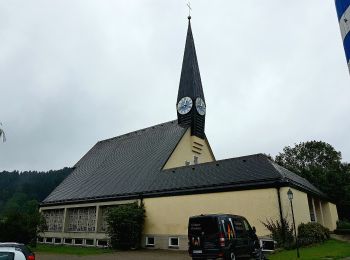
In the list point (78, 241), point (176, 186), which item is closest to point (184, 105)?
point (176, 186)

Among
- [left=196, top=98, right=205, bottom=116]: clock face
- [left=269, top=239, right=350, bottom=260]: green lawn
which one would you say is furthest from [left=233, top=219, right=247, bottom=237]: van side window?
[left=196, top=98, right=205, bottom=116]: clock face

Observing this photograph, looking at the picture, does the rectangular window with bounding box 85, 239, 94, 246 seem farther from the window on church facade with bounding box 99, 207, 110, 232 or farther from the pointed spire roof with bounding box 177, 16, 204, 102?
the pointed spire roof with bounding box 177, 16, 204, 102

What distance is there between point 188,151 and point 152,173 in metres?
5.53

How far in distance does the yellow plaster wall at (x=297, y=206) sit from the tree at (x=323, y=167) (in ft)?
52.0

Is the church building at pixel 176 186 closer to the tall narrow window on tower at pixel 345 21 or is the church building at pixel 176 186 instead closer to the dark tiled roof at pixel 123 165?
the dark tiled roof at pixel 123 165

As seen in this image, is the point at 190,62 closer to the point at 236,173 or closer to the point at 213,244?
the point at 236,173

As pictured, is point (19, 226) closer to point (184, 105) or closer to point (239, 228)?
point (239, 228)

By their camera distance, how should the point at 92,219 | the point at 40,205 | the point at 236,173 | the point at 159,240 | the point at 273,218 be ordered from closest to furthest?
the point at 273,218, the point at 236,173, the point at 159,240, the point at 92,219, the point at 40,205

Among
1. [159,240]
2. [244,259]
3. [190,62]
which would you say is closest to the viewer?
[244,259]

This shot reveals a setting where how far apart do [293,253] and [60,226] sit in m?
23.1

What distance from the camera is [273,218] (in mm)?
19438

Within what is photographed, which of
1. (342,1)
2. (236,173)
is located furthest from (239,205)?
(342,1)

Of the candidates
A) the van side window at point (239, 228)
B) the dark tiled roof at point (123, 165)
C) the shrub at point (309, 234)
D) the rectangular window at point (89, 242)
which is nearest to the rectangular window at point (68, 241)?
the rectangular window at point (89, 242)

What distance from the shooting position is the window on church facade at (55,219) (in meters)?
32.5
